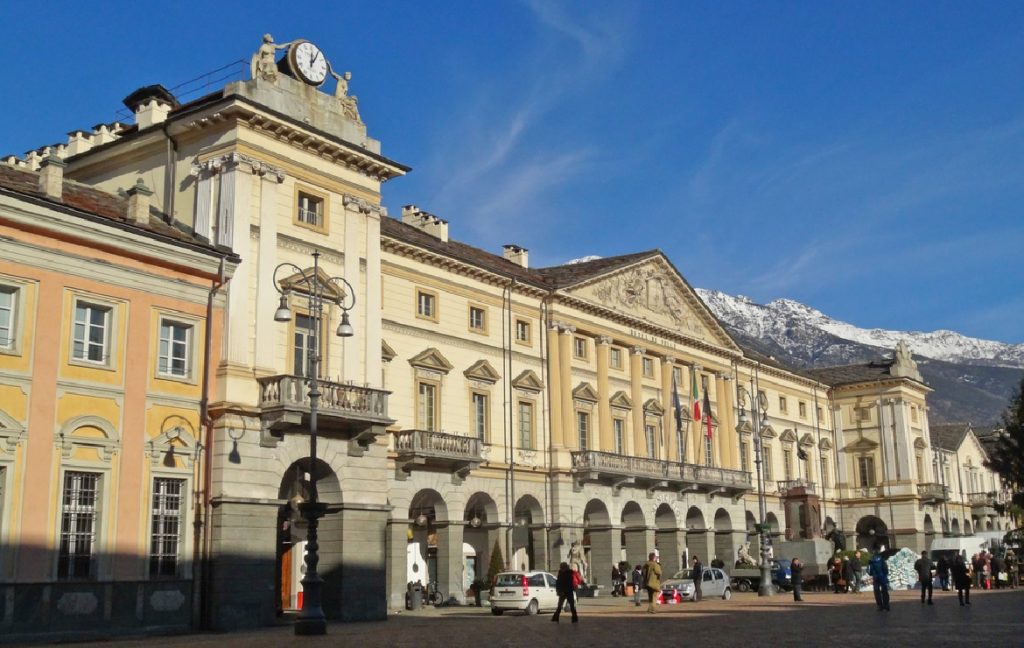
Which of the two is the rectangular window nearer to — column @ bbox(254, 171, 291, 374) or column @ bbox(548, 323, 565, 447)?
column @ bbox(548, 323, 565, 447)

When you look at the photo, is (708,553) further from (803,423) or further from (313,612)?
(313,612)

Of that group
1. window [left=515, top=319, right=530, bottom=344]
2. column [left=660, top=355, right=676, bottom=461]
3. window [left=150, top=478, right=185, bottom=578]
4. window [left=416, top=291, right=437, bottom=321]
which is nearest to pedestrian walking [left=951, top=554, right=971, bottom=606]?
window [left=515, top=319, right=530, bottom=344]

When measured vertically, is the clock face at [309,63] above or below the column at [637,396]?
above

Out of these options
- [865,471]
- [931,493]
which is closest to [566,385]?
[865,471]

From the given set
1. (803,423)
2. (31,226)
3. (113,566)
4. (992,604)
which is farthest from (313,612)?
(803,423)

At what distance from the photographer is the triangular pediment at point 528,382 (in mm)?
49000

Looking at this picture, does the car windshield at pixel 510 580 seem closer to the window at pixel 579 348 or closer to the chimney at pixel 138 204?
the window at pixel 579 348

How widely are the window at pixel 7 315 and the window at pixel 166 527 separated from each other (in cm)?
528

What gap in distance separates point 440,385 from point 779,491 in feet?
114

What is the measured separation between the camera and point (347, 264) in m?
35.3

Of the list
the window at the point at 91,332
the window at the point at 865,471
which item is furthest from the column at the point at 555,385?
the window at the point at 865,471

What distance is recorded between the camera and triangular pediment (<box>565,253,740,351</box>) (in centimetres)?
5559

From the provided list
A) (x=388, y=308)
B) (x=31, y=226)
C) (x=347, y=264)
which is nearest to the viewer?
(x=31, y=226)

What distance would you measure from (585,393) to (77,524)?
29.6 m
